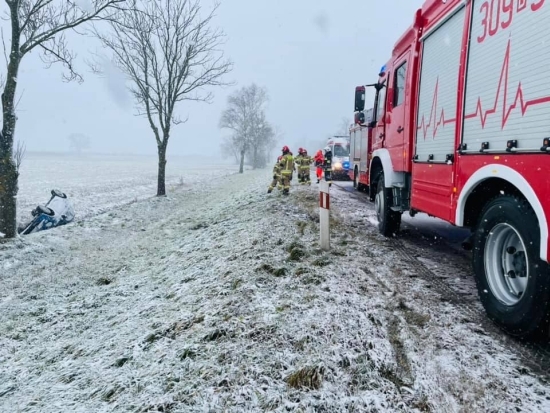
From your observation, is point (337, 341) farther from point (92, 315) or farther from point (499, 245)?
point (92, 315)

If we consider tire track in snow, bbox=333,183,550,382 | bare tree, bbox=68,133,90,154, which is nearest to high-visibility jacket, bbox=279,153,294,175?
tire track in snow, bbox=333,183,550,382

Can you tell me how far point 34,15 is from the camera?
342 inches

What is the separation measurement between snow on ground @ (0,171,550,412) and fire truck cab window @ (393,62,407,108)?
2485 millimetres

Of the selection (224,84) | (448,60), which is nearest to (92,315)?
(448,60)

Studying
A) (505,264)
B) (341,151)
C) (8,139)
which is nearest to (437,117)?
(505,264)

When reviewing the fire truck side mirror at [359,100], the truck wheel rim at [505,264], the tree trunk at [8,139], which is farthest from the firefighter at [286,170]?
the truck wheel rim at [505,264]

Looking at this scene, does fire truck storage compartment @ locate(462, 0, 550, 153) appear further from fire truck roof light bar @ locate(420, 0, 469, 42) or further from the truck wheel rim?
the truck wheel rim

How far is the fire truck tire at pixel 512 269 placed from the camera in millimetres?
2740

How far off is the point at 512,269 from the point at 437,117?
2.23 metres

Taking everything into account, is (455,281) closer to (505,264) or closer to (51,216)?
(505,264)

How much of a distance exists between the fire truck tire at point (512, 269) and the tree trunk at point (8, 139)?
31.0ft

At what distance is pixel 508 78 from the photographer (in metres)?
3.13

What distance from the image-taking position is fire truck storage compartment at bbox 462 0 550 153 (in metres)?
2.71

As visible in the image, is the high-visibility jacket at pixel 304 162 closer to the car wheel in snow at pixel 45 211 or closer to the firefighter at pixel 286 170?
the firefighter at pixel 286 170
